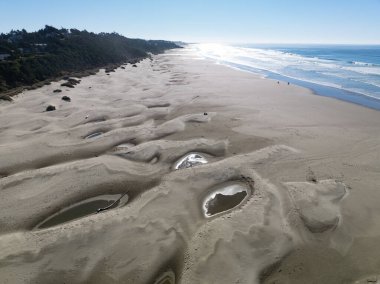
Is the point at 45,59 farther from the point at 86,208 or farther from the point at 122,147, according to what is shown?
the point at 86,208

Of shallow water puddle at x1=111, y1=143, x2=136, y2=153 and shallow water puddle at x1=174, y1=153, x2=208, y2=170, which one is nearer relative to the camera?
shallow water puddle at x1=174, y1=153, x2=208, y2=170

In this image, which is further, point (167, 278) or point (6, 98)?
point (6, 98)

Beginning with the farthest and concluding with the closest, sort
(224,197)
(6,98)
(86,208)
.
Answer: (6,98) < (224,197) < (86,208)

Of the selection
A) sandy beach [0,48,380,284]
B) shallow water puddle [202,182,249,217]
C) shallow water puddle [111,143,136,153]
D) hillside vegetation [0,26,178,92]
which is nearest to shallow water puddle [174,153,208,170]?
sandy beach [0,48,380,284]

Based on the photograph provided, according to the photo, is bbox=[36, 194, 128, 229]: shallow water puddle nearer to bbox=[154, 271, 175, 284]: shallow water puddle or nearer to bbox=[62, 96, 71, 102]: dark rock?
bbox=[154, 271, 175, 284]: shallow water puddle

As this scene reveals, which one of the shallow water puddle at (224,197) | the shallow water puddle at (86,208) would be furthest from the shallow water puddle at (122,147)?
the shallow water puddle at (224,197)

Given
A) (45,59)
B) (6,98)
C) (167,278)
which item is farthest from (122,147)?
(45,59)
